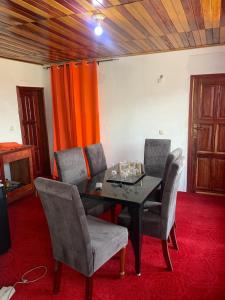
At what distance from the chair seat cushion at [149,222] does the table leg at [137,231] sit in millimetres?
104

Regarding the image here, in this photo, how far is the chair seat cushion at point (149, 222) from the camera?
2217 mm

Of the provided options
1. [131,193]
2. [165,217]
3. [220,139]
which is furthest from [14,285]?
[220,139]

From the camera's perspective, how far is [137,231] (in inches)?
85.6

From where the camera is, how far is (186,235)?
112 inches

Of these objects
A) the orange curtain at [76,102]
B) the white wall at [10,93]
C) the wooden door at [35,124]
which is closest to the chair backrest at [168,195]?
the orange curtain at [76,102]

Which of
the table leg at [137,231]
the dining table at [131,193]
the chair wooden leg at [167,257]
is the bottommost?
the chair wooden leg at [167,257]

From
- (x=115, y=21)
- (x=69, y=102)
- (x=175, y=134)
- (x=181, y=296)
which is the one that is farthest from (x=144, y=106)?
(x=181, y=296)

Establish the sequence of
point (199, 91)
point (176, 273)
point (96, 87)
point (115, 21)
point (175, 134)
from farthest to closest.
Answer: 1. point (96, 87)
2. point (175, 134)
3. point (199, 91)
4. point (115, 21)
5. point (176, 273)

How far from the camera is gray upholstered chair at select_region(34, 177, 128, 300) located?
1648 mm

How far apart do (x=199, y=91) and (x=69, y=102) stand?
2.40 metres

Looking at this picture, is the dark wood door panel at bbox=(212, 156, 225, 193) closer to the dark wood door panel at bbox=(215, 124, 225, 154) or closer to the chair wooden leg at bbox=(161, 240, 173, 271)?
the dark wood door panel at bbox=(215, 124, 225, 154)

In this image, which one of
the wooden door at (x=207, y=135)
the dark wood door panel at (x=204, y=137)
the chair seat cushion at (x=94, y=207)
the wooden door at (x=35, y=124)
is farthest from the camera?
the wooden door at (x=35, y=124)

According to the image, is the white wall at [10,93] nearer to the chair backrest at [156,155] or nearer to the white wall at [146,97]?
the white wall at [146,97]

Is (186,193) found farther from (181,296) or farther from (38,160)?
(38,160)
